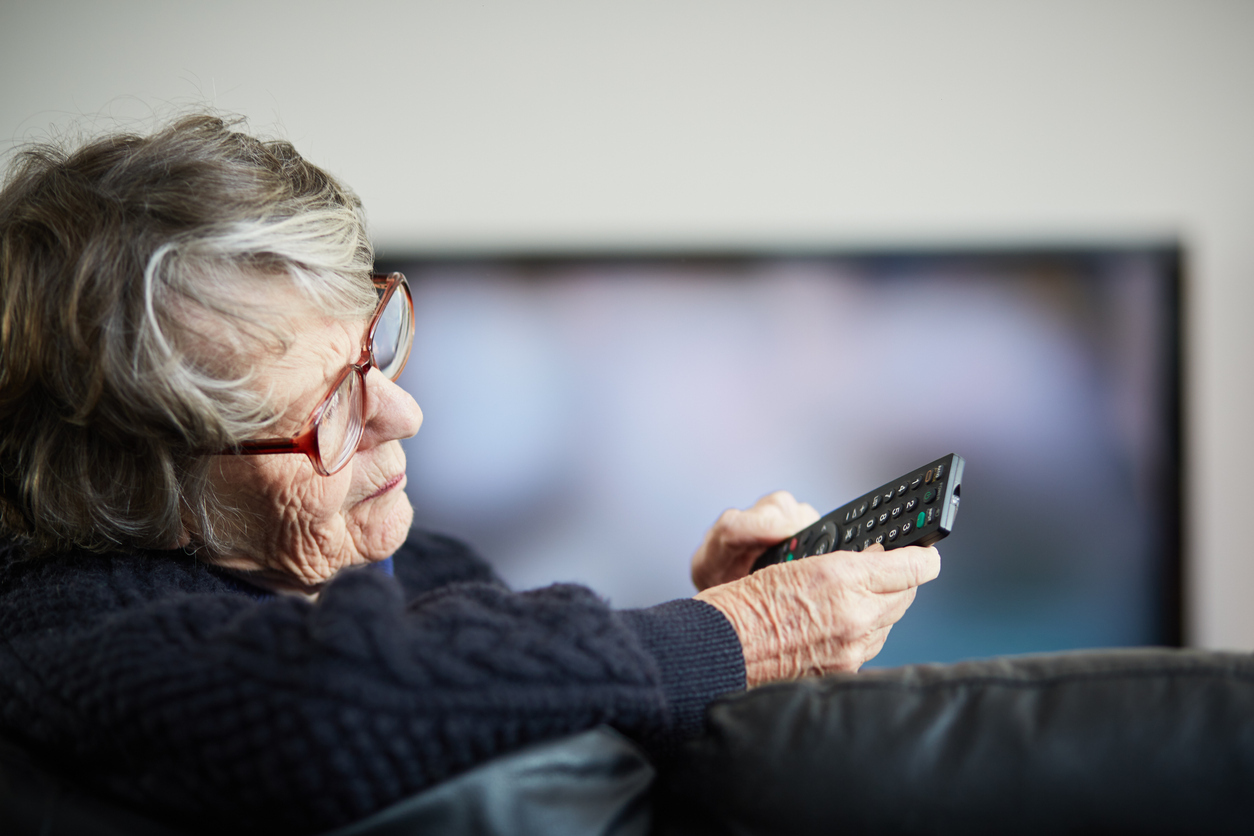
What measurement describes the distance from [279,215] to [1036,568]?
1.40 meters

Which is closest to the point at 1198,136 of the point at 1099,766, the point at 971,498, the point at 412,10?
the point at 971,498

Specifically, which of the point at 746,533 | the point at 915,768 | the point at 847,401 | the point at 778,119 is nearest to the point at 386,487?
the point at 746,533

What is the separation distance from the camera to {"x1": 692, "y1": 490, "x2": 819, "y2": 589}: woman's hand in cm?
81

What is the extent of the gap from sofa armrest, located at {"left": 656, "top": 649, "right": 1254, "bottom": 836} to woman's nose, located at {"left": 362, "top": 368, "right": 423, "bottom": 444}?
0.41 metres

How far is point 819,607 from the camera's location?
55 cm

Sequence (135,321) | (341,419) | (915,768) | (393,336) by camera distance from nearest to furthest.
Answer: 1. (915,768)
2. (135,321)
3. (341,419)
4. (393,336)

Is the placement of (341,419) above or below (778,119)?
below

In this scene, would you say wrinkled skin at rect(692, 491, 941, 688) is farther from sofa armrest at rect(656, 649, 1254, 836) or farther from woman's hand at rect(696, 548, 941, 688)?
sofa armrest at rect(656, 649, 1254, 836)

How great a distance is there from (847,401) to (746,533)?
70cm

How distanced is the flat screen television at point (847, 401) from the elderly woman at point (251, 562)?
0.65m

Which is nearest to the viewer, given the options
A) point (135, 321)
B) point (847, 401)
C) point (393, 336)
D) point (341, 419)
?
point (135, 321)

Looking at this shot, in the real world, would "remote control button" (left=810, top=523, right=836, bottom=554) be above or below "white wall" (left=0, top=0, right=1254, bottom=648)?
below

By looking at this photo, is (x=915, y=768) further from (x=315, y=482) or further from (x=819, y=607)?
(x=315, y=482)

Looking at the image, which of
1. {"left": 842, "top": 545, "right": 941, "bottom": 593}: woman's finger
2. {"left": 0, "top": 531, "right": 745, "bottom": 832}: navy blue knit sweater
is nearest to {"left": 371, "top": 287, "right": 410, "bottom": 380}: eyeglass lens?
{"left": 0, "top": 531, "right": 745, "bottom": 832}: navy blue knit sweater
